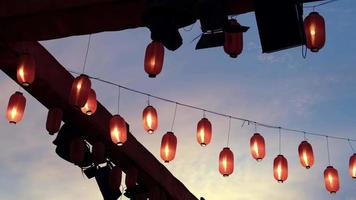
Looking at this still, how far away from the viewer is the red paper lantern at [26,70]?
819 centimetres

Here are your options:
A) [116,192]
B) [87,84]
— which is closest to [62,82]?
[87,84]

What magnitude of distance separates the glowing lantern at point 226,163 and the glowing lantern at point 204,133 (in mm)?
863

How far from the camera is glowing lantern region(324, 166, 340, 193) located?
12.2 meters

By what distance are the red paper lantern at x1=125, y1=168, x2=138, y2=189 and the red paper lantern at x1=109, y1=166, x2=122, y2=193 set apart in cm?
21

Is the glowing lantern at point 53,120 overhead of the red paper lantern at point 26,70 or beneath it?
beneath

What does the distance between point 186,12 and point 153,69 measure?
2.24 metres

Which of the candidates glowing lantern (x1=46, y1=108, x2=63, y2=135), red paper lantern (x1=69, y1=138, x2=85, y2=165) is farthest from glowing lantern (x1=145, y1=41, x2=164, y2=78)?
red paper lantern (x1=69, y1=138, x2=85, y2=165)

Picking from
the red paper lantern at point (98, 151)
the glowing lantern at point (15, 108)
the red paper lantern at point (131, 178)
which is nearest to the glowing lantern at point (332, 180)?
the red paper lantern at point (131, 178)

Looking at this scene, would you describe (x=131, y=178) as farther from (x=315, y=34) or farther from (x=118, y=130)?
(x=315, y=34)

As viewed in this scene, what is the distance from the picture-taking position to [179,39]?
237 inches

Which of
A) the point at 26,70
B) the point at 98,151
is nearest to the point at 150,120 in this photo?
the point at 98,151

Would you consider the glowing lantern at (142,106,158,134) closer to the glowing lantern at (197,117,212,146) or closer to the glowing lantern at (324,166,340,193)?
the glowing lantern at (197,117,212,146)

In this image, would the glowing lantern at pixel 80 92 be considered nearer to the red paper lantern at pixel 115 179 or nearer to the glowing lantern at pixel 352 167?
the red paper lantern at pixel 115 179

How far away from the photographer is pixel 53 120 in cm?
959
